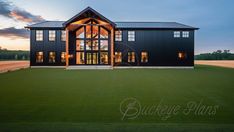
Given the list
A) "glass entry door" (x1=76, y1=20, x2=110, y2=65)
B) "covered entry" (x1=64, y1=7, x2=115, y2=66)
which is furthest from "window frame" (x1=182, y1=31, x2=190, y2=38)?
"glass entry door" (x1=76, y1=20, x2=110, y2=65)

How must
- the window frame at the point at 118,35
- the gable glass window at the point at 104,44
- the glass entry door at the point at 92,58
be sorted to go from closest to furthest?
the glass entry door at the point at 92,58 < the gable glass window at the point at 104,44 < the window frame at the point at 118,35

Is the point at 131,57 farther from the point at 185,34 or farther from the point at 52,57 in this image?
the point at 52,57

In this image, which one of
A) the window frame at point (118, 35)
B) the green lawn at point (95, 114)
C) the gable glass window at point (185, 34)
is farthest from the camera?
the gable glass window at point (185, 34)

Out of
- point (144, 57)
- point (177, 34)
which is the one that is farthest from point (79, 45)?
point (177, 34)

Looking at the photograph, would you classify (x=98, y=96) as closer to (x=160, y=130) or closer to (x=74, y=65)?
(x=160, y=130)

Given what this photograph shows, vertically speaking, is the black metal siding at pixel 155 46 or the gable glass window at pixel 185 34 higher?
the gable glass window at pixel 185 34

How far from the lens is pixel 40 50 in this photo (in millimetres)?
29844

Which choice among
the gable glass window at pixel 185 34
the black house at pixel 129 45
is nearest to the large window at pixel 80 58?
Result: the black house at pixel 129 45

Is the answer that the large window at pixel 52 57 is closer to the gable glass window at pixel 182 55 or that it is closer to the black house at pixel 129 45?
the black house at pixel 129 45

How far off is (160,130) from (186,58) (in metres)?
26.9

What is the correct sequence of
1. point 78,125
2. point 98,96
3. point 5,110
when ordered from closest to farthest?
point 78,125 → point 5,110 → point 98,96

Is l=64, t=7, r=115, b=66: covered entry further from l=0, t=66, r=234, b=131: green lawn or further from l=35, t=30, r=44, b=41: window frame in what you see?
l=0, t=66, r=234, b=131: green lawn

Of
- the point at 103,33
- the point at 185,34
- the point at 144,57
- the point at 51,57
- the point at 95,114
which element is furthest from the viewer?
the point at 185,34

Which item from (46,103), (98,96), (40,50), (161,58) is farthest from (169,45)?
(46,103)
